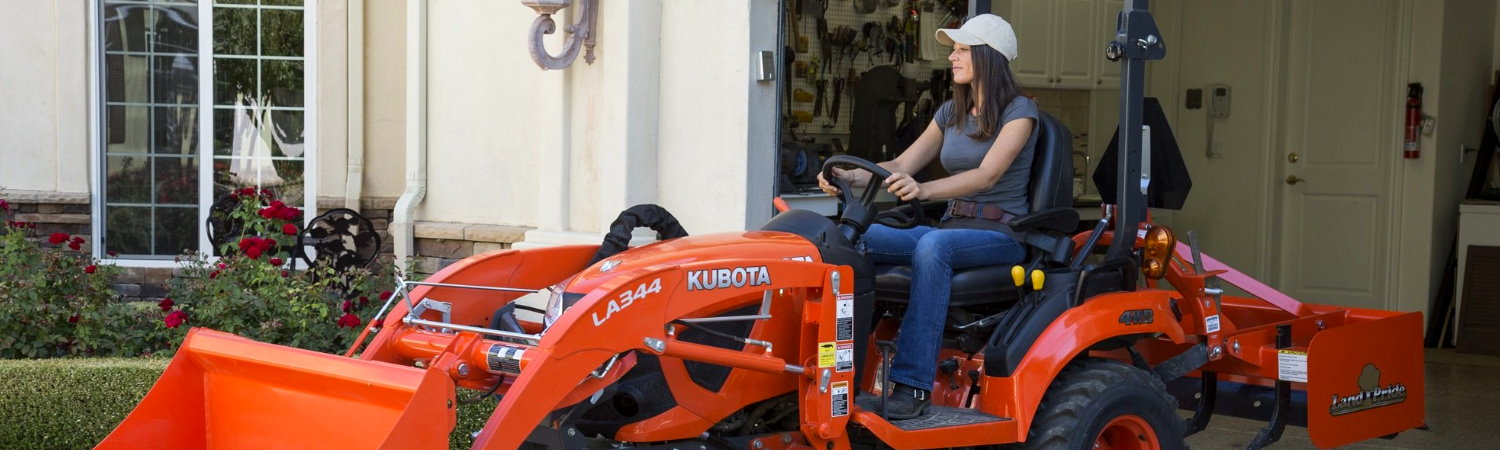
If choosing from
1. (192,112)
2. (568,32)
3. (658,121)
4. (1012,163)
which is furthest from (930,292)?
(192,112)

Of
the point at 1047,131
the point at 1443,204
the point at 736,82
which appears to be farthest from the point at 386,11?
the point at 1443,204

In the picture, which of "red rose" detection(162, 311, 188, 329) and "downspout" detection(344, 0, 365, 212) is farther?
"downspout" detection(344, 0, 365, 212)

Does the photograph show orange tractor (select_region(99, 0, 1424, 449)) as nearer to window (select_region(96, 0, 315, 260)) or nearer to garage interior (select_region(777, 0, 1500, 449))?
garage interior (select_region(777, 0, 1500, 449))

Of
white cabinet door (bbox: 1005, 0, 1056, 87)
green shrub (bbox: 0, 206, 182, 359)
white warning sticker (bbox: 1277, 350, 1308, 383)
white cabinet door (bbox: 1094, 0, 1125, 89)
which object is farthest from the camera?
white cabinet door (bbox: 1094, 0, 1125, 89)

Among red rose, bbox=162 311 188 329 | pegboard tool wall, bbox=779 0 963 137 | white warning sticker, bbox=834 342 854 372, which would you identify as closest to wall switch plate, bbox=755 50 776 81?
pegboard tool wall, bbox=779 0 963 137

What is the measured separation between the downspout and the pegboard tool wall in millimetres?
2598

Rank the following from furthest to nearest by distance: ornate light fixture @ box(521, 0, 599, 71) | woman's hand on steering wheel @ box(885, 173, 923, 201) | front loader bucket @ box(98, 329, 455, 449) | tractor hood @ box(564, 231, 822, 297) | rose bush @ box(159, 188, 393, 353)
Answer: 1. ornate light fixture @ box(521, 0, 599, 71)
2. rose bush @ box(159, 188, 393, 353)
3. woman's hand on steering wheel @ box(885, 173, 923, 201)
4. tractor hood @ box(564, 231, 822, 297)
5. front loader bucket @ box(98, 329, 455, 449)

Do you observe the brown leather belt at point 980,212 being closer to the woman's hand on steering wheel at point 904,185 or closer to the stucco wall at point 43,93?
the woman's hand on steering wheel at point 904,185

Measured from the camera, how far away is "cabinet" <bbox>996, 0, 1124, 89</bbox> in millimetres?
9531

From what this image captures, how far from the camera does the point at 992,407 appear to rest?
14.2 feet

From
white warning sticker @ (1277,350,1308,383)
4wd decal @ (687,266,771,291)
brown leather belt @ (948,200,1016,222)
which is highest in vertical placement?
brown leather belt @ (948,200,1016,222)

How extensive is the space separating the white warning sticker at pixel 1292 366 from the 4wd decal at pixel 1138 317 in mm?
531

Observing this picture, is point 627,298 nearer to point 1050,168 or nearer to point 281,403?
point 281,403

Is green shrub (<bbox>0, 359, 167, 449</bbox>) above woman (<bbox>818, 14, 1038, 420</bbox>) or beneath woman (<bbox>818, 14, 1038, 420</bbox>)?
beneath
